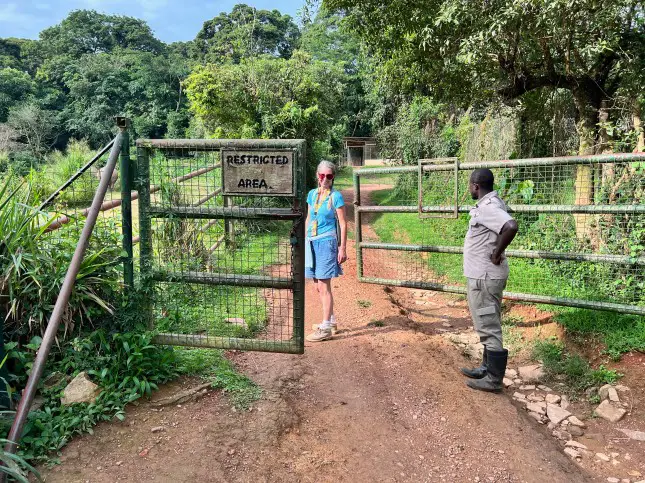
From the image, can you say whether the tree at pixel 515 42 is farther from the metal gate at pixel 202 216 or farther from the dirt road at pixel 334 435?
the dirt road at pixel 334 435

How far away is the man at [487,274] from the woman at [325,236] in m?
1.24

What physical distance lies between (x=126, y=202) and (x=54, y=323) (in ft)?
3.50

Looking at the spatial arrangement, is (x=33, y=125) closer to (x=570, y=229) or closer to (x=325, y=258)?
(x=325, y=258)

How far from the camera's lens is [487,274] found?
371cm

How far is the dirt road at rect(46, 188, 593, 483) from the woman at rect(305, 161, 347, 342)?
0.69 meters

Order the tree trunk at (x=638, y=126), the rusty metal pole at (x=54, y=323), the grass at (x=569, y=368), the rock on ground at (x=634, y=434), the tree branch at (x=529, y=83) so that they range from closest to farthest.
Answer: the rusty metal pole at (x=54, y=323), the rock on ground at (x=634, y=434), the grass at (x=569, y=368), the tree trunk at (x=638, y=126), the tree branch at (x=529, y=83)

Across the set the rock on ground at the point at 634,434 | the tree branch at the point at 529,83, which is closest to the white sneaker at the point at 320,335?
the rock on ground at the point at 634,434

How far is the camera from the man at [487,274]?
3668mm

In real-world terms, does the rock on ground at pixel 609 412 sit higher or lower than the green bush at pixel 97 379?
lower

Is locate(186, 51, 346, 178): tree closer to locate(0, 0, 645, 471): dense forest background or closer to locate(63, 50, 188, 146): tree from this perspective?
locate(0, 0, 645, 471): dense forest background

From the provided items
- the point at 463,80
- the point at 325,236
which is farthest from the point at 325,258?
the point at 463,80

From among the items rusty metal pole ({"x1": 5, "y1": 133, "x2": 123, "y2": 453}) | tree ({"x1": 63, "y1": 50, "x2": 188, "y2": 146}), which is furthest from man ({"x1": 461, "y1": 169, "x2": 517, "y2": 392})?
tree ({"x1": 63, "y1": 50, "x2": 188, "y2": 146})

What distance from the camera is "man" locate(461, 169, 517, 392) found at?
3.67m

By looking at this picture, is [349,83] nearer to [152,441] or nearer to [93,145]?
[93,145]
